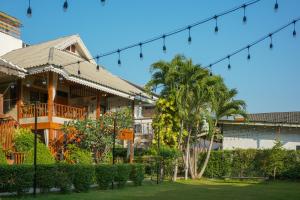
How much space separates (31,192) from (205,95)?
13.3m

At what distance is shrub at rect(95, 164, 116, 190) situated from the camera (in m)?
16.5

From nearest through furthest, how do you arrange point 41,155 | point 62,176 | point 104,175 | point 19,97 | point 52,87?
point 62,176 < point 104,175 < point 41,155 < point 52,87 < point 19,97

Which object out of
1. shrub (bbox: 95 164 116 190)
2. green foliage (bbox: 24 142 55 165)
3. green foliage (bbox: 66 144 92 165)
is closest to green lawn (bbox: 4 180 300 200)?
shrub (bbox: 95 164 116 190)

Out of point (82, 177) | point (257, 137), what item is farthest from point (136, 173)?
point (257, 137)

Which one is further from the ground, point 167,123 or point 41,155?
point 167,123

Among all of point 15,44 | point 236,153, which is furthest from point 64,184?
point 15,44

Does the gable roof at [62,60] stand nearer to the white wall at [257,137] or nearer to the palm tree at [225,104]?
the palm tree at [225,104]

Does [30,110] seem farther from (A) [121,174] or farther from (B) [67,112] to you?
(A) [121,174]

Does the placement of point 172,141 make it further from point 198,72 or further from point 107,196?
point 107,196

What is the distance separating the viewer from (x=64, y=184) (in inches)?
567

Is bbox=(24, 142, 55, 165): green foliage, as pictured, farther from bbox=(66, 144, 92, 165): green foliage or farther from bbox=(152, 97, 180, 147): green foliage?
bbox=(152, 97, 180, 147): green foliage

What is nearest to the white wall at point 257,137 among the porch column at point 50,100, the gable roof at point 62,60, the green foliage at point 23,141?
the gable roof at point 62,60

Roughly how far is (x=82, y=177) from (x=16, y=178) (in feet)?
9.21

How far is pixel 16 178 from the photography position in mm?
13023
